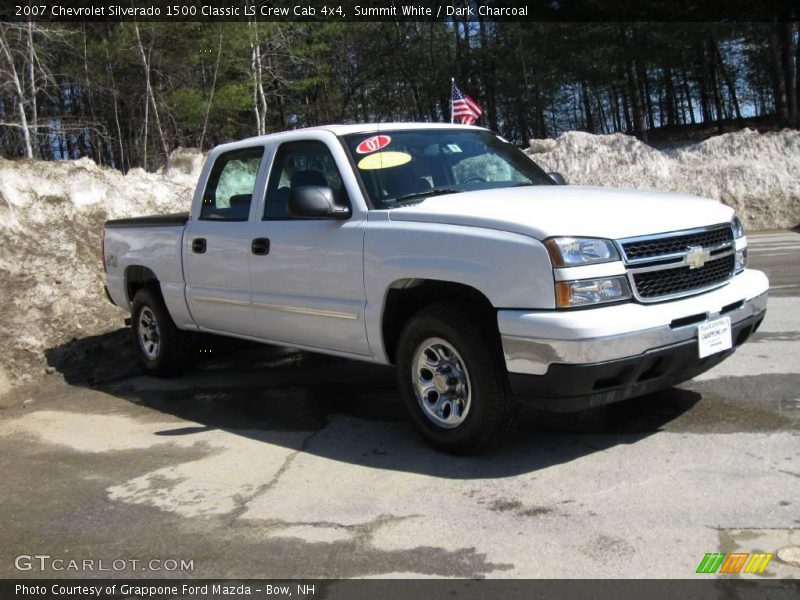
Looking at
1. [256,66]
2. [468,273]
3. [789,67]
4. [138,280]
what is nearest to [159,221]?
[138,280]

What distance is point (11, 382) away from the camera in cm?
738

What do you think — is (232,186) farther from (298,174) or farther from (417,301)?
(417,301)

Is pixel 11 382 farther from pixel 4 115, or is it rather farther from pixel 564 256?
pixel 4 115

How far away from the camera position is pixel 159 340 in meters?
7.15

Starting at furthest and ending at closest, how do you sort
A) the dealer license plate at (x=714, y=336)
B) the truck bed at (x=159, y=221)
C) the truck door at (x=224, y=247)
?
the truck bed at (x=159, y=221) → the truck door at (x=224, y=247) → the dealer license plate at (x=714, y=336)

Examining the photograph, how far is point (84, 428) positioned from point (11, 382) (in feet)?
6.61

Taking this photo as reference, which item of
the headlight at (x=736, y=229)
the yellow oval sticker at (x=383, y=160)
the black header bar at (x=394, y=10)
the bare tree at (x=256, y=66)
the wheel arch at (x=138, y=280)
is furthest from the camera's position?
the bare tree at (x=256, y=66)

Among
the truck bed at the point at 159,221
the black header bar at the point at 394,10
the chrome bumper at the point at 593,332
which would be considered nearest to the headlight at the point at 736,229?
the chrome bumper at the point at 593,332

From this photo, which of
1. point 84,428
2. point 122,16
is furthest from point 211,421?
point 122,16

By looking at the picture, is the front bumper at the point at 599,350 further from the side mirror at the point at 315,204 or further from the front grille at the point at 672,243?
the side mirror at the point at 315,204

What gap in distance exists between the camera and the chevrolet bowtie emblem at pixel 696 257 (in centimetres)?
414

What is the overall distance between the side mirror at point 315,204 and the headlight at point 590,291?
63.6 inches

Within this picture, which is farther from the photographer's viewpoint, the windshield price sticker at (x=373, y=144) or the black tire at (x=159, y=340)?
the black tire at (x=159, y=340)

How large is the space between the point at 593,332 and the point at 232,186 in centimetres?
354
